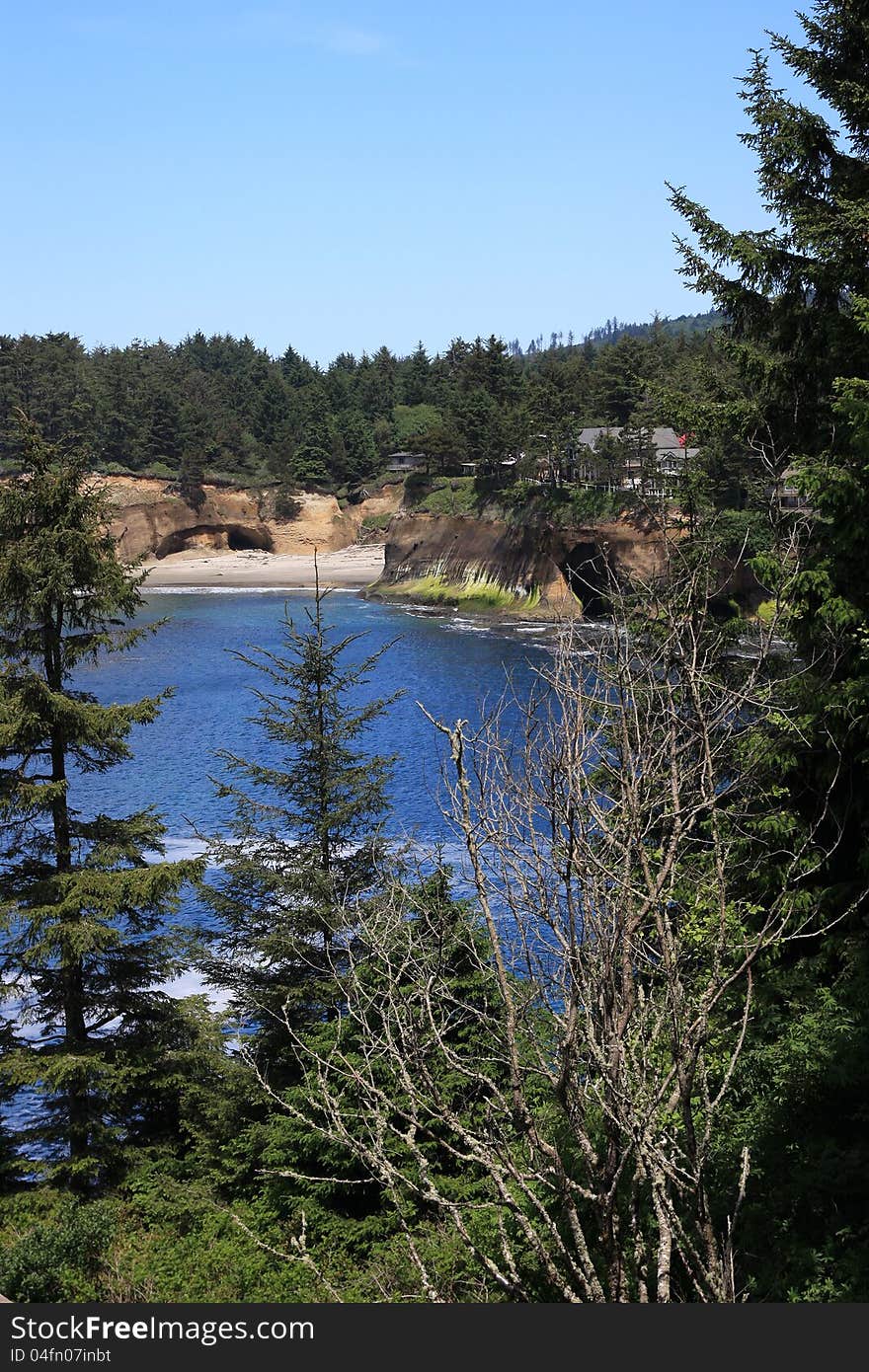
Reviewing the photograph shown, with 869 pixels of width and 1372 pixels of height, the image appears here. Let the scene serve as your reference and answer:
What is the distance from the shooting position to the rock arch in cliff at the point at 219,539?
114 meters

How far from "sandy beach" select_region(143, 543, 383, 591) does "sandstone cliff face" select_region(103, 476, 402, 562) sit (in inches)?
49.0

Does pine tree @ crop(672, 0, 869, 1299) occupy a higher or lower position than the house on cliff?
lower

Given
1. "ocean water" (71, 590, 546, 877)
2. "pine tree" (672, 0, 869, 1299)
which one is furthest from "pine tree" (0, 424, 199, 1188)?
"pine tree" (672, 0, 869, 1299)

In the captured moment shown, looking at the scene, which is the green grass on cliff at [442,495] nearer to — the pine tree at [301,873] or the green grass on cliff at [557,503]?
the green grass on cliff at [557,503]

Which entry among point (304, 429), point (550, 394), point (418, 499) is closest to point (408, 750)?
point (550, 394)

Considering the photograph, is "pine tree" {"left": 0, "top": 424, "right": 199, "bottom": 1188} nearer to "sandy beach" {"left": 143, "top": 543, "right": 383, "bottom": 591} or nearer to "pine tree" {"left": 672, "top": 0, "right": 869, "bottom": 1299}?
"pine tree" {"left": 672, "top": 0, "right": 869, "bottom": 1299}

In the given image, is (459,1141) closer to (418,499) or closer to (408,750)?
(408,750)

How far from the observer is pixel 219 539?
4594 inches

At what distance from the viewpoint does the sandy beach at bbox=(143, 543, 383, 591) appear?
104938mm

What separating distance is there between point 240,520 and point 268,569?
304 inches

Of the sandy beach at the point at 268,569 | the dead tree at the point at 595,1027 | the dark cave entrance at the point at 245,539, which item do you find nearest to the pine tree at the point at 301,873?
the dead tree at the point at 595,1027

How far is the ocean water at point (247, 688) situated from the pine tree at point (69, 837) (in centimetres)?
148

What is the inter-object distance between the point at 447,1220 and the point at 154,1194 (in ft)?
16.9

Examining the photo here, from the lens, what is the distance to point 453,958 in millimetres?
14977
